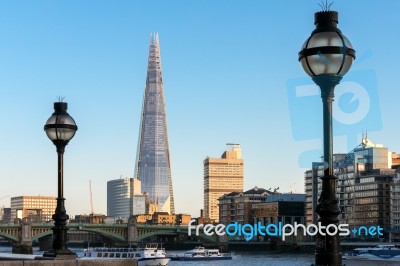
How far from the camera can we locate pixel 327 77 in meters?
12.0

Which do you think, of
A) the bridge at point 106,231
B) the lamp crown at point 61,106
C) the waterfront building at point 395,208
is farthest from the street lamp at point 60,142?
the waterfront building at point 395,208

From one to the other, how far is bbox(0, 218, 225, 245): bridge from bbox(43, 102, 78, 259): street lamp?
129604 millimetres

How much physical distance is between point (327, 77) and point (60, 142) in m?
9.68

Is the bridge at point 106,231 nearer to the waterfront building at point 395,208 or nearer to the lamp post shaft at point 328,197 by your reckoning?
the waterfront building at point 395,208

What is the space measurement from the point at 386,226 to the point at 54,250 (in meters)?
183

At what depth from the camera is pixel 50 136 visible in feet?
66.3

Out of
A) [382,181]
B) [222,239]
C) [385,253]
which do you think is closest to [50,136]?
[385,253]

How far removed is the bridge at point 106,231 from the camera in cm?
15475

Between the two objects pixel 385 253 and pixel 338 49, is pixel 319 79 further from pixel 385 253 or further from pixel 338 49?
pixel 385 253

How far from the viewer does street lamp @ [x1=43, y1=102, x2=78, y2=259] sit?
20.1 metres

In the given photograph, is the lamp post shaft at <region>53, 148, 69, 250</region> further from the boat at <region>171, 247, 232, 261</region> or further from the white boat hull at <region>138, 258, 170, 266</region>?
the boat at <region>171, 247, 232, 261</region>

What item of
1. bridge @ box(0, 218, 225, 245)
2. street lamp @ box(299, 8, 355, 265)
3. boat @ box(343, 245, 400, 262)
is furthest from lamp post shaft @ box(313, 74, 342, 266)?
bridge @ box(0, 218, 225, 245)

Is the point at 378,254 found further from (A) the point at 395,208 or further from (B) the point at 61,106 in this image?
(B) the point at 61,106

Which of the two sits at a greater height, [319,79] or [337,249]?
[319,79]
